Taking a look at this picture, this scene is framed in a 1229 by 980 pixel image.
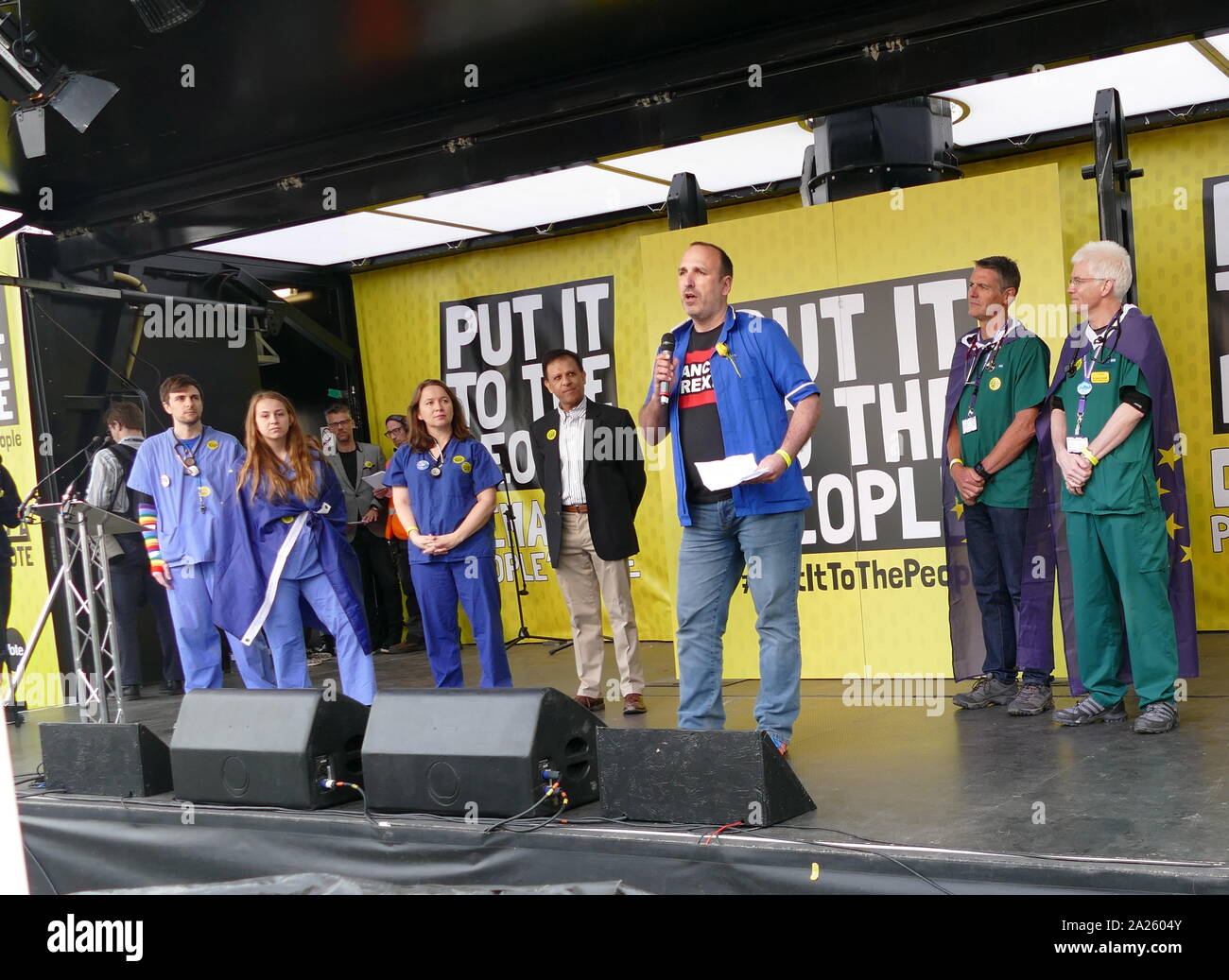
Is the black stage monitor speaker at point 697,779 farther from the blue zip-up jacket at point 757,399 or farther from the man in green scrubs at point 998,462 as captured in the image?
the man in green scrubs at point 998,462

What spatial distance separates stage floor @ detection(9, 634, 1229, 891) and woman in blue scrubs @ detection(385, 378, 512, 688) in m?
0.75

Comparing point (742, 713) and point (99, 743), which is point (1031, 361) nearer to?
point (742, 713)

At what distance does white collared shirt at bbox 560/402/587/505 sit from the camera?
18.6ft

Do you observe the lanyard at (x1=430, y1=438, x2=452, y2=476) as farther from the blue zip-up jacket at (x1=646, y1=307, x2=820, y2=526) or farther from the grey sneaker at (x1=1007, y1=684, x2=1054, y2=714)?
the grey sneaker at (x1=1007, y1=684, x2=1054, y2=714)

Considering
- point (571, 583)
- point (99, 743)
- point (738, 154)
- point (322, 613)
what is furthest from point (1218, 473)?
point (99, 743)

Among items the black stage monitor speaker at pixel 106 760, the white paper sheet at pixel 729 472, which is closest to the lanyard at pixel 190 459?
the black stage monitor speaker at pixel 106 760

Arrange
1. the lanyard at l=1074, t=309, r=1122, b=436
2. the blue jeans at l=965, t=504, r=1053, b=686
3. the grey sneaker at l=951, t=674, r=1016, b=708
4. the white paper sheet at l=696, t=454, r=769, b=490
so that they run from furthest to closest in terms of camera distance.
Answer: the grey sneaker at l=951, t=674, r=1016, b=708 → the blue jeans at l=965, t=504, r=1053, b=686 → the lanyard at l=1074, t=309, r=1122, b=436 → the white paper sheet at l=696, t=454, r=769, b=490

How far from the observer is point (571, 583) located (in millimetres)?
5793

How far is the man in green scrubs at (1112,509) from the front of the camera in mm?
4172

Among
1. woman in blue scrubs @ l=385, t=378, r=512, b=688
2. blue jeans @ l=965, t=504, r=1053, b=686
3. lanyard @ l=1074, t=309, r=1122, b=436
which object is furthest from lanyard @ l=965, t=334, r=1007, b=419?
woman in blue scrubs @ l=385, t=378, r=512, b=688

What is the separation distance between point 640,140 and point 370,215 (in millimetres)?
2643

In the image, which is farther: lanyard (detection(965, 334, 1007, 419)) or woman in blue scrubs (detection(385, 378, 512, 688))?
woman in blue scrubs (detection(385, 378, 512, 688))

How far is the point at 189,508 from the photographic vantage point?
5664mm
